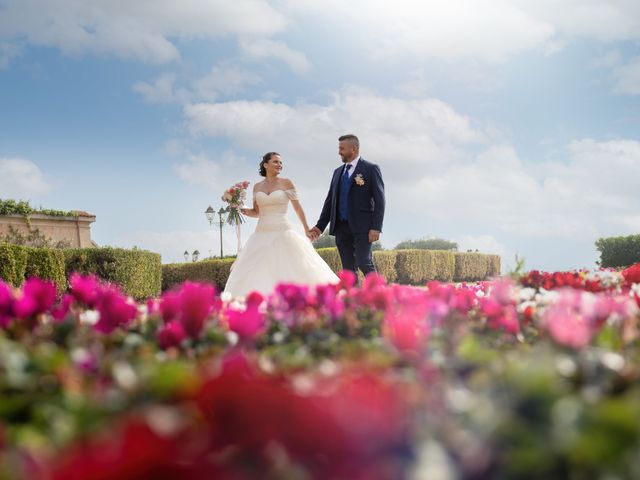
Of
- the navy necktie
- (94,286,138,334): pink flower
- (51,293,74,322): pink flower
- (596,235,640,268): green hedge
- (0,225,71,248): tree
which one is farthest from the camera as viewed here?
(596,235,640,268): green hedge

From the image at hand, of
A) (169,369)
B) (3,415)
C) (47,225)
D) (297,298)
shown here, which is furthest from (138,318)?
(47,225)

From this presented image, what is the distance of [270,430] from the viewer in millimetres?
829

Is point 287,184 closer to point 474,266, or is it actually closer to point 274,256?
point 274,256

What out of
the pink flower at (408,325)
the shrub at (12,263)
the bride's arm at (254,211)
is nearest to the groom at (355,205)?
the bride's arm at (254,211)

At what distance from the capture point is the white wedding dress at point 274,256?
989cm

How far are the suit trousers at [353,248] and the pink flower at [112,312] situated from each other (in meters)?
6.89

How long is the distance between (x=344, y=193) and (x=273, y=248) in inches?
62.7

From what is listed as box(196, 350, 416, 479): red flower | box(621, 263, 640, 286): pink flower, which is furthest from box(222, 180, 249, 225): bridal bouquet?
box(196, 350, 416, 479): red flower

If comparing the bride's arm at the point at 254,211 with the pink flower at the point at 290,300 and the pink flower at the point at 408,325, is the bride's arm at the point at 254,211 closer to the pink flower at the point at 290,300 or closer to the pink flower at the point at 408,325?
the pink flower at the point at 408,325

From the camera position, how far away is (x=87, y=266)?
56.3 feet

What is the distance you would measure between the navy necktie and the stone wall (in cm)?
2427

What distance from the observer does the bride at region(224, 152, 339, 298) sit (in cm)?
991

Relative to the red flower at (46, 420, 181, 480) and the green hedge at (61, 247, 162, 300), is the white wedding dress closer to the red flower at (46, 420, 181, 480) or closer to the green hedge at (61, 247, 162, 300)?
the green hedge at (61, 247, 162, 300)

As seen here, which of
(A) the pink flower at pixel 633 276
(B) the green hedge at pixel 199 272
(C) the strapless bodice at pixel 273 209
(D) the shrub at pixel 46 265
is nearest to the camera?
(A) the pink flower at pixel 633 276
